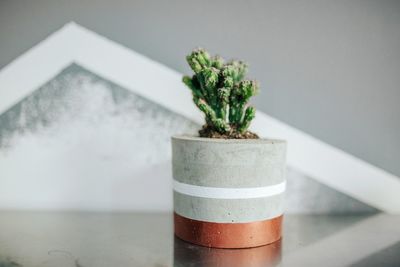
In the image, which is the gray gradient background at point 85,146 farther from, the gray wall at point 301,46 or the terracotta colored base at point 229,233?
the terracotta colored base at point 229,233

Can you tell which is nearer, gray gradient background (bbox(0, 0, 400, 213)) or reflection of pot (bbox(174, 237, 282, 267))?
reflection of pot (bbox(174, 237, 282, 267))

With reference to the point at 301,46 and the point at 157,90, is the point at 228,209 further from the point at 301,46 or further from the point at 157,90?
the point at 301,46

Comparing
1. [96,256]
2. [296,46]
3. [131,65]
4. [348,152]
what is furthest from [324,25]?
[96,256]

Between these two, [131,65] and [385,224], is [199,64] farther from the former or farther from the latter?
[385,224]

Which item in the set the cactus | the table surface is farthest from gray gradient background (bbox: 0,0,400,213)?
the cactus

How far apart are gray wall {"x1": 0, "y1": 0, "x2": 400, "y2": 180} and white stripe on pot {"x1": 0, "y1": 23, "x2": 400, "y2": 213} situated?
0.10 feet

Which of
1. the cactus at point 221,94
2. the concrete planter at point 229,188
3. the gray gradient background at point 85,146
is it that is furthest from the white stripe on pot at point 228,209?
the gray gradient background at point 85,146

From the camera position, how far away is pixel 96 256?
0.77 metres

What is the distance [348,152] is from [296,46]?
1.27 ft

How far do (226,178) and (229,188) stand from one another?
24 mm

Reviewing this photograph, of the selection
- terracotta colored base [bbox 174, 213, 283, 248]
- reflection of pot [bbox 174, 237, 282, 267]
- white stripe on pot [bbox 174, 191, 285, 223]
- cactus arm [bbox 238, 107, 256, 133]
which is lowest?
reflection of pot [bbox 174, 237, 282, 267]

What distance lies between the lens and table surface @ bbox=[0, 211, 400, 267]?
0.76 meters

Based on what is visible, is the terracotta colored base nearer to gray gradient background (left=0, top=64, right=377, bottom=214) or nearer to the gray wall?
gray gradient background (left=0, top=64, right=377, bottom=214)

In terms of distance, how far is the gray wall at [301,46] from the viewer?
1147mm
